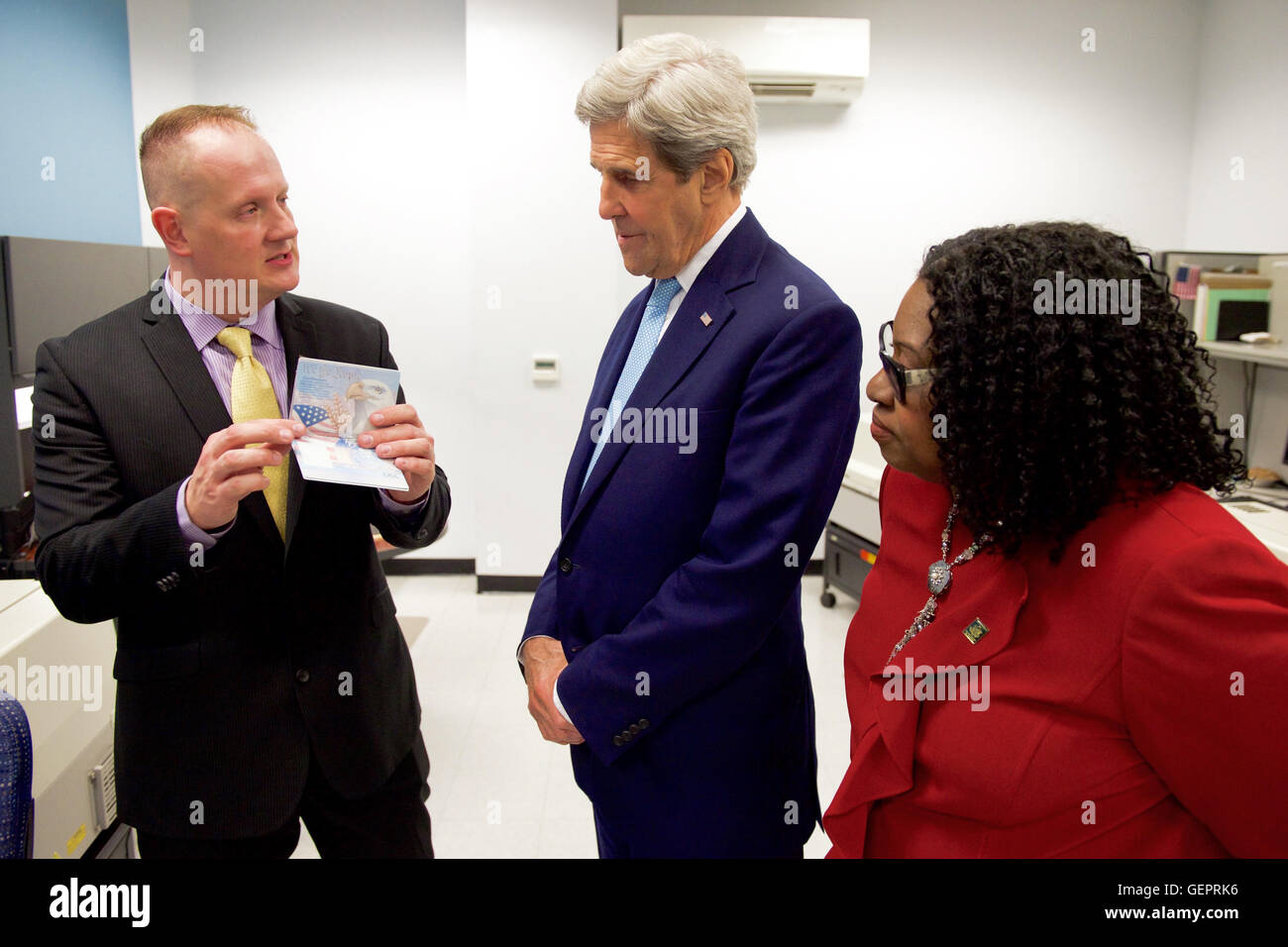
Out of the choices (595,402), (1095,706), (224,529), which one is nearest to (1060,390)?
(1095,706)

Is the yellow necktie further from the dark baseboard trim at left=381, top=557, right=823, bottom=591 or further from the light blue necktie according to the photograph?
the dark baseboard trim at left=381, top=557, right=823, bottom=591

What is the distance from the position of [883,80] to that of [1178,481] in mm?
4093

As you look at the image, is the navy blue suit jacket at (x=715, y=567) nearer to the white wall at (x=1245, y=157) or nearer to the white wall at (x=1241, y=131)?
the white wall at (x=1245, y=157)

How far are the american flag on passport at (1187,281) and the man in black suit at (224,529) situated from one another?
3.59 meters

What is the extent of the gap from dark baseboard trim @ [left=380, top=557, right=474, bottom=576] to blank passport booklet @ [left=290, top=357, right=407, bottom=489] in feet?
11.9

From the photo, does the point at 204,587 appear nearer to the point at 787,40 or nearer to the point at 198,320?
the point at 198,320

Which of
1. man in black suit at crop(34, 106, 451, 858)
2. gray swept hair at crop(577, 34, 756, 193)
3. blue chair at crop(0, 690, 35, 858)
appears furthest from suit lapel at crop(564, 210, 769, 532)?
blue chair at crop(0, 690, 35, 858)

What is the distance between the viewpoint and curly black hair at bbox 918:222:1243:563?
877 millimetres

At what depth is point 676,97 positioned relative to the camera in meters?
1.16

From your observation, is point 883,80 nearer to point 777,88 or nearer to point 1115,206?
point 777,88

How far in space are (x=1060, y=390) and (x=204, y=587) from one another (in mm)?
1118
